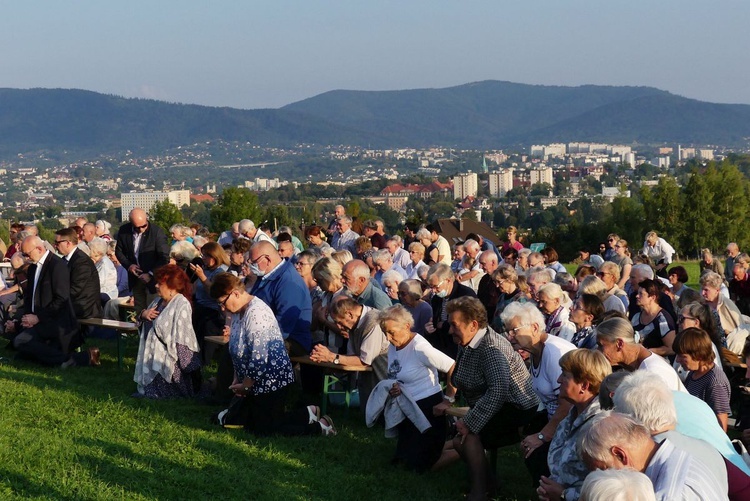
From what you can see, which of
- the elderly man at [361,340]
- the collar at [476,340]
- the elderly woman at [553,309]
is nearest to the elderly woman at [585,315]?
the elderly woman at [553,309]

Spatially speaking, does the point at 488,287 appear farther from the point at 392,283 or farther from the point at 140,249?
the point at 140,249

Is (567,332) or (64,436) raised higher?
(567,332)

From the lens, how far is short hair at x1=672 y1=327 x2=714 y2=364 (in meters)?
6.19

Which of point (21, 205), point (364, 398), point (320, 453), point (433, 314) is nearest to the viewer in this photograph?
point (320, 453)

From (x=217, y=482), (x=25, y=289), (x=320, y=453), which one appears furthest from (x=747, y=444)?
(x=25, y=289)

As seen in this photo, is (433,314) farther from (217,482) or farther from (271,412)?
(217,482)

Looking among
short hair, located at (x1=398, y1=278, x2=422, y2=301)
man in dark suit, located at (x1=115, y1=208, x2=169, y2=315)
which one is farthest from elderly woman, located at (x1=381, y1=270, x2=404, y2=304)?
man in dark suit, located at (x1=115, y1=208, x2=169, y2=315)

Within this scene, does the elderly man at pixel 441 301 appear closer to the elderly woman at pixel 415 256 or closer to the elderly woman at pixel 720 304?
the elderly woman at pixel 415 256

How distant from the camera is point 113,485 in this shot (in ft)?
20.6

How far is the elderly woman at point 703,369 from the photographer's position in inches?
244

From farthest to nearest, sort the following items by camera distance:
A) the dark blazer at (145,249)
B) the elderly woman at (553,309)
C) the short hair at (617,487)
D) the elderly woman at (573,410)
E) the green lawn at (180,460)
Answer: the dark blazer at (145,249) < the elderly woman at (553,309) < the green lawn at (180,460) < the elderly woman at (573,410) < the short hair at (617,487)

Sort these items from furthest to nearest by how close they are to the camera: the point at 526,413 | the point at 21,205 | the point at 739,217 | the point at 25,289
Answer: the point at 21,205 → the point at 739,217 → the point at 25,289 → the point at 526,413

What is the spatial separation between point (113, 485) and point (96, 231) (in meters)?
9.65

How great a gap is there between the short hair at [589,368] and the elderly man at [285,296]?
358 centimetres
